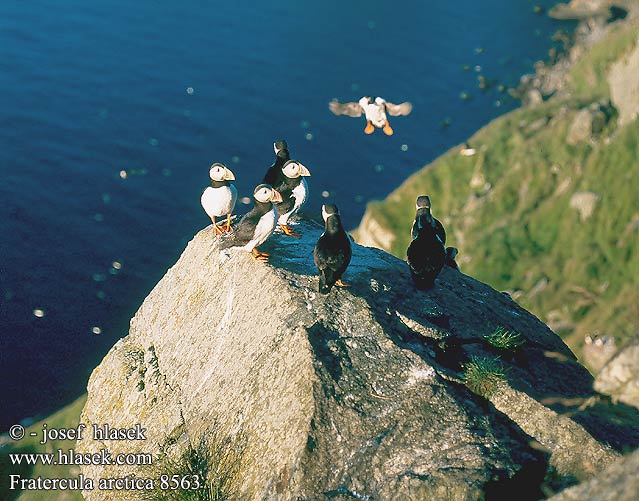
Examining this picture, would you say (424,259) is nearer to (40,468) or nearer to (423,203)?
(423,203)

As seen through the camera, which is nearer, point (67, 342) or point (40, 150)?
point (67, 342)

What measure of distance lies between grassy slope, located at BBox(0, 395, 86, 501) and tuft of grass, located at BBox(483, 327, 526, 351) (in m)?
8.29

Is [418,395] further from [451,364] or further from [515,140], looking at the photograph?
[515,140]

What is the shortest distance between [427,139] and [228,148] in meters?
15.9

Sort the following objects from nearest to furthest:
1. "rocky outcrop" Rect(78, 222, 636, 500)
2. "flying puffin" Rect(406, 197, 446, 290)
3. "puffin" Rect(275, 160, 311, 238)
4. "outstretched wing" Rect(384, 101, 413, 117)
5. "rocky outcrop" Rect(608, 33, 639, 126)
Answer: "rocky outcrop" Rect(78, 222, 636, 500)
"flying puffin" Rect(406, 197, 446, 290)
"puffin" Rect(275, 160, 311, 238)
"outstretched wing" Rect(384, 101, 413, 117)
"rocky outcrop" Rect(608, 33, 639, 126)

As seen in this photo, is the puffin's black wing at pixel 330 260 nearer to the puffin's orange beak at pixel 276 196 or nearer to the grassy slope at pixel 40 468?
the puffin's orange beak at pixel 276 196

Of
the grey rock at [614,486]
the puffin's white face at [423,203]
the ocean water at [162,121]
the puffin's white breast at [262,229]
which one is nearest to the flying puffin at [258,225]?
the puffin's white breast at [262,229]

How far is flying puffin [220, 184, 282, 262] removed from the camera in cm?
1149

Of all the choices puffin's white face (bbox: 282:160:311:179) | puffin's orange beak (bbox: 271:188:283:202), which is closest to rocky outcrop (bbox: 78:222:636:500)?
puffin's orange beak (bbox: 271:188:283:202)

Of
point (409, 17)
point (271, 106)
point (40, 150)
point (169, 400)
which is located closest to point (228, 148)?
point (271, 106)

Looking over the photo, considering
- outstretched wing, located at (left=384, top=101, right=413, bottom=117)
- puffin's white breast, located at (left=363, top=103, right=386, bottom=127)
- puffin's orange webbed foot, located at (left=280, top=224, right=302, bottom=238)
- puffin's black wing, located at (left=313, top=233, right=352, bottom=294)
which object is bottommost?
puffin's black wing, located at (left=313, top=233, right=352, bottom=294)

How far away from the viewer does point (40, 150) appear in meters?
47.2

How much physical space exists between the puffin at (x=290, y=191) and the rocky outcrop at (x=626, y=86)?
25.4 m

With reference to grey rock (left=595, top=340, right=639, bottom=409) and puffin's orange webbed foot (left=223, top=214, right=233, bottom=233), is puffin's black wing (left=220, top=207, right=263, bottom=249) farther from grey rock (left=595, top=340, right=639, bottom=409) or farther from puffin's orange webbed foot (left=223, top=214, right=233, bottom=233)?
grey rock (left=595, top=340, right=639, bottom=409)
